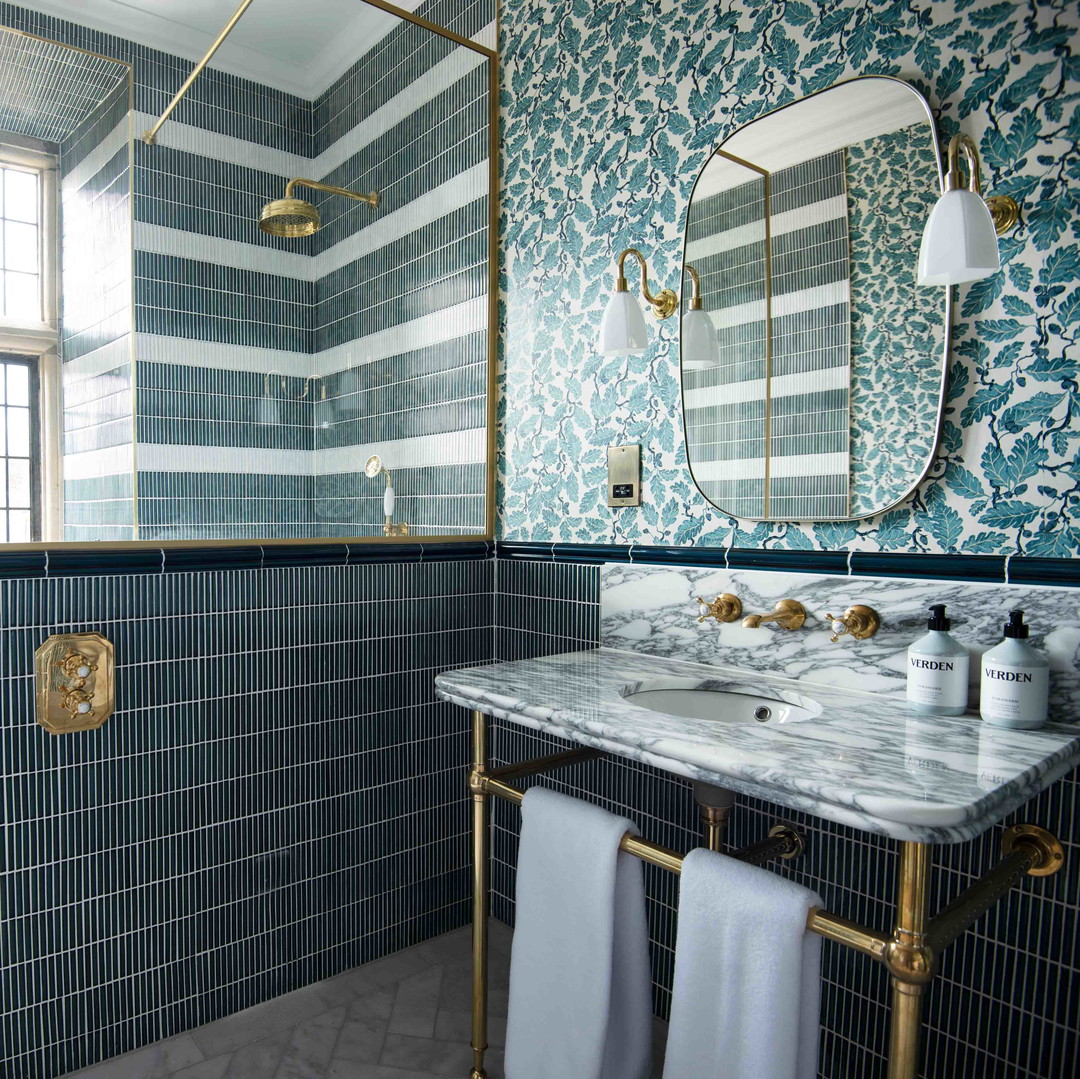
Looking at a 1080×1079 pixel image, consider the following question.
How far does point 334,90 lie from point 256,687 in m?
1.45

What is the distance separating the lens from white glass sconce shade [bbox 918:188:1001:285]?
Answer: 1191mm

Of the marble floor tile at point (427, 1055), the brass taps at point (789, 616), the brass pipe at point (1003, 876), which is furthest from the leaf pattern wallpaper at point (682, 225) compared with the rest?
the marble floor tile at point (427, 1055)

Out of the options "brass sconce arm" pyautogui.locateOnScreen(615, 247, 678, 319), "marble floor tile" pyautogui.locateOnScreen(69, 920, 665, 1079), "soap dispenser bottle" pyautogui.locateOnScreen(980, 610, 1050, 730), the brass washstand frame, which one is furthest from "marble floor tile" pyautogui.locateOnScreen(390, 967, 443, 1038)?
"brass sconce arm" pyautogui.locateOnScreen(615, 247, 678, 319)

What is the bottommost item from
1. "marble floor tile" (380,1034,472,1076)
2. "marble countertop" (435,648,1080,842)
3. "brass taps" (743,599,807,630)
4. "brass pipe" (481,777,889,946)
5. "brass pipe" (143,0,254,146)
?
"marble floor tile" (380,1034,472,1076)

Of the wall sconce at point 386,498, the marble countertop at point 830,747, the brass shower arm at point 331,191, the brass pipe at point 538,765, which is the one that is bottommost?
the brass pipe at point 538,765

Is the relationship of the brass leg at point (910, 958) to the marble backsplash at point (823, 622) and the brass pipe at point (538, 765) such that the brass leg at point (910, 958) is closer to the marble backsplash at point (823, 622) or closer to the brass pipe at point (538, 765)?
the marble backsplash at point (823, 622)

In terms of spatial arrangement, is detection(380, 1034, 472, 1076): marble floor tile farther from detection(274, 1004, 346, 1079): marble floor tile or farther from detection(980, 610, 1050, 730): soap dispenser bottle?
detection(980, 610, 1050, 730): soap dispenser bottle

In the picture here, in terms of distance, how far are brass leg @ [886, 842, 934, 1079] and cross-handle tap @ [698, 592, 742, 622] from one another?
0.73 metres

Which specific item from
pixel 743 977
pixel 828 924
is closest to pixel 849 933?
pixel 828 924

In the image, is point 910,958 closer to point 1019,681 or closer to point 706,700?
point 1019,681

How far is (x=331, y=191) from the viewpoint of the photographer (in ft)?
6.71

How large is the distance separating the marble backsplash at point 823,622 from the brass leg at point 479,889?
0.47 m

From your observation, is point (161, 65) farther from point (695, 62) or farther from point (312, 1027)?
point (312, 1027)

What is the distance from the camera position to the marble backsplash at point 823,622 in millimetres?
1254
